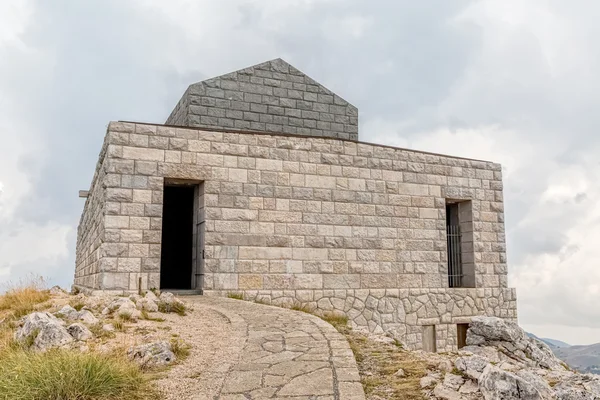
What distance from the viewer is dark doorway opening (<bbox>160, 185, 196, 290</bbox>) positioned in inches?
581

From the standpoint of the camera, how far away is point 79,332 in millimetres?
5727

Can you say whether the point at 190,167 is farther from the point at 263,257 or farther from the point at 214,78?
the point at 214,78

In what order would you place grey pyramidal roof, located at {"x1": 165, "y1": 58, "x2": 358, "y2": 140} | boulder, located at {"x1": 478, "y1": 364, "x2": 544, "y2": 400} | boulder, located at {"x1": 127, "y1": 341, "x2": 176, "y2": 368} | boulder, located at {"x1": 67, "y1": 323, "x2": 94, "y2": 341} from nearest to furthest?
boulder, located at {"x1": 478, "y1": 364, "x2": 544, "y2": 400}, boulder, located at {"x1": 127, "y1": 341, "x2": 176, "y2": 368}, boulder, located at {"x1": 67, "y1": 323, "x2": 94, "y2": 341}, grey pyramidal roof, located at {"x1": 165, "y1": 58, "x2": 358, "y2": 140}

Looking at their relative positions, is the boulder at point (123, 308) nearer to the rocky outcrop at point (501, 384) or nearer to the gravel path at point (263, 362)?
the gravel path at point (263, 362)

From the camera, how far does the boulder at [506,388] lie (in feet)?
11.8

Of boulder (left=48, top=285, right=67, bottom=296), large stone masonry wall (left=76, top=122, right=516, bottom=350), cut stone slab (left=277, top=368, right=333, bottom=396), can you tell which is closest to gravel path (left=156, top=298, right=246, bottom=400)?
cut stone slab (left=277, top=368, right=333, bottom=396)

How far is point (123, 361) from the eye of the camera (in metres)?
4.51

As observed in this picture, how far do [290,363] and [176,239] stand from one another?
10.7 m

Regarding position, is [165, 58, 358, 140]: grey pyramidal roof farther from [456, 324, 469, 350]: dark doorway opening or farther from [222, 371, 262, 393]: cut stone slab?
[222, 371, 262, 393]: cut stone slab

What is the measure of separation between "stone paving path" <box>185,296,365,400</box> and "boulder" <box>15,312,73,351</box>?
6.03 feet

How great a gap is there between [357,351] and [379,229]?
641 cm

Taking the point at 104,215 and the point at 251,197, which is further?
the point at 251,197

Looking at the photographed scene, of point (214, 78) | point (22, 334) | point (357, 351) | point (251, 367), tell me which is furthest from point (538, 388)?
point (214, 78)

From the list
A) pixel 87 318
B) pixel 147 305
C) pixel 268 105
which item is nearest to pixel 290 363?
pixel 87 318
